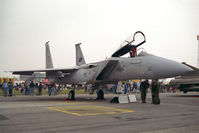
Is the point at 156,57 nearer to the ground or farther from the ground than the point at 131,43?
nearer to the ground

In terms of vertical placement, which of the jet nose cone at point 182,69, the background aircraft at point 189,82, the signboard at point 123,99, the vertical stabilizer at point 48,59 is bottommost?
the signboard at point 123,99

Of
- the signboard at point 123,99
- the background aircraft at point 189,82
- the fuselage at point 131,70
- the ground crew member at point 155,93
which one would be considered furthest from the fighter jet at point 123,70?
the background aircraft at point 189,82

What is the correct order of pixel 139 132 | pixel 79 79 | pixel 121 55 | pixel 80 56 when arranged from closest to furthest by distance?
pixel 139 132, pixel 121 55, pixel 79 79, pixel 80 56

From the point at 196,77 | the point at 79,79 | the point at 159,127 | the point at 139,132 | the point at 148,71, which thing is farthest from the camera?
the point at 196,77

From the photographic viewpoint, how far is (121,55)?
1228 cm

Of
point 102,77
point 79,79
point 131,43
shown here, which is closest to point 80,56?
point 79,79

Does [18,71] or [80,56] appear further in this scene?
[80,56]

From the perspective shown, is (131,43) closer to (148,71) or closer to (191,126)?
(148,71)

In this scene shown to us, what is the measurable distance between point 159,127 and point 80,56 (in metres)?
16.2

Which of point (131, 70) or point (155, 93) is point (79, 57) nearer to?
point (131, 70)

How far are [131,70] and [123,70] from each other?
1.73 feet

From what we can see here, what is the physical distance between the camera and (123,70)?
460 inches

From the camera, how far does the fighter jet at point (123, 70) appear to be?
1040 centimetres

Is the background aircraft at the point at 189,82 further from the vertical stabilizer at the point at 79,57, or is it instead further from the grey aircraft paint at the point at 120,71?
the vertical stabilizer at the point at 79,57
